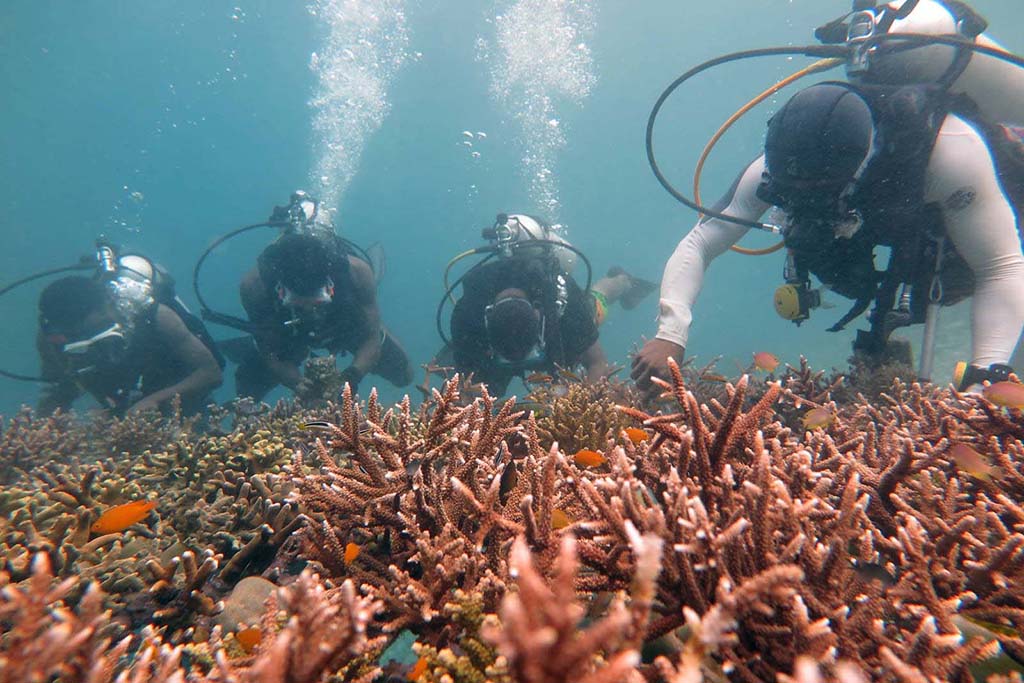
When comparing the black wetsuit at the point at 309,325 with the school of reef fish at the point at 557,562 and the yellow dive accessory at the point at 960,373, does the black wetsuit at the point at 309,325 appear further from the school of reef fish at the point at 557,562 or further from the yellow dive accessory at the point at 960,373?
the yellow dive accessory at the point at 960,373

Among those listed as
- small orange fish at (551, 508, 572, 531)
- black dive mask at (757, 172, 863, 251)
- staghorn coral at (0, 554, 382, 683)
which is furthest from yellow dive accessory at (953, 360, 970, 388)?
staghorn coral at (0, 554, 382, 683)

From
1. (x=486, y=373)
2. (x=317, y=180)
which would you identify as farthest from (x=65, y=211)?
(x=486, y=373)

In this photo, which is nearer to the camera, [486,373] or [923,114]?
[923,114]

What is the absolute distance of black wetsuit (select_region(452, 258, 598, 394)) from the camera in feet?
22.5

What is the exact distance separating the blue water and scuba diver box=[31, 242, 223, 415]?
134 ft

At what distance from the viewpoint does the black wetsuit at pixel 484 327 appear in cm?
686

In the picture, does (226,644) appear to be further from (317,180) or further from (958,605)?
(317,180)

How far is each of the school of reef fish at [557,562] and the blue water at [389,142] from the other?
4163 centimetres

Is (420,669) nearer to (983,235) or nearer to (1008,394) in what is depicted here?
(1008,394)

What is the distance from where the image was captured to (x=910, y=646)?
1.21 meters

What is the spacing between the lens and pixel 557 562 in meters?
1.53

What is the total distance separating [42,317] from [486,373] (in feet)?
24.5

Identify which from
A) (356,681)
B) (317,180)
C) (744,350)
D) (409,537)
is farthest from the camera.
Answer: (317,180)

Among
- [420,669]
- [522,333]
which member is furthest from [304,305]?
[420,669]
